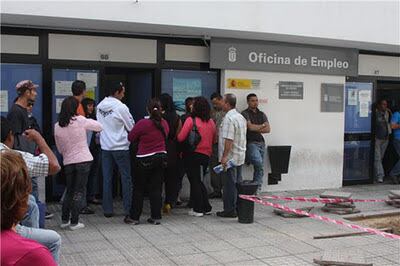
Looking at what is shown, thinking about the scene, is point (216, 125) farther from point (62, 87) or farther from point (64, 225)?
point (64, 225)

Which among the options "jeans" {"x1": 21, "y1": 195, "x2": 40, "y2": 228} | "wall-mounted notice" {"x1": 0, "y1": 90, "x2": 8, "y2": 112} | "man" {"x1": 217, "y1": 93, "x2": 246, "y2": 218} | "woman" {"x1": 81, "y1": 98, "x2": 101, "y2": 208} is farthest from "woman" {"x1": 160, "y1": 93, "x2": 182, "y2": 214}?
"jeans" {"x1": 21, "y1": 195, "x2": 40, "y2": 228}

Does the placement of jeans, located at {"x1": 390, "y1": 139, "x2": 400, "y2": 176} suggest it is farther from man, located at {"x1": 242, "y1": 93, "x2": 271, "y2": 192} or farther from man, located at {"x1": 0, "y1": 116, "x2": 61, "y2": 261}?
man, located at {"x1": 0, "y1": 116, "x2": 61, "y2": 261}

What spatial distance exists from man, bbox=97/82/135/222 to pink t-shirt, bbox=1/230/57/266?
4.88 metres

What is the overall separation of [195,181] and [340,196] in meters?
2.33

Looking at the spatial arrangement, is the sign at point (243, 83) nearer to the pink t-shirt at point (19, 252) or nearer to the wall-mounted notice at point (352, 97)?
the wall-mounted notice at point (352, 97)

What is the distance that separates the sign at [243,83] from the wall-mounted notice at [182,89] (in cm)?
55

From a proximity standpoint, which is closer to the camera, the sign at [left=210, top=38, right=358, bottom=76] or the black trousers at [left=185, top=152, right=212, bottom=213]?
the black trousers at [left=185, top=152, right=212, bottom=213]

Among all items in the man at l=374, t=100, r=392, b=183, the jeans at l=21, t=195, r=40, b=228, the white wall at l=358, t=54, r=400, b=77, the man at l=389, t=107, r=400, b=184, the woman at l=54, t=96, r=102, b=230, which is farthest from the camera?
the man at l=389, t=107, r=400, b=184

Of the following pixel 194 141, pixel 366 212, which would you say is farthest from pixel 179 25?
pixel 366 212

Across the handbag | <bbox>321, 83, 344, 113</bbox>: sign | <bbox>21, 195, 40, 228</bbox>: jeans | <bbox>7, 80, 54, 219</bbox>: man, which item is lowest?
<bbox>21, 195, 40, 228</bbox>: jeans

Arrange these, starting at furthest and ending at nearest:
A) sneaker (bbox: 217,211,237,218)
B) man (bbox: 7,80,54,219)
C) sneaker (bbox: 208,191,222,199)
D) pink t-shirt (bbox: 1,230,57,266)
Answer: sneaker (bbox: 208,191,222,199), sneaker (bbox: 217,211,237,218), man (bbox: 7,80,54,219), pink t-shirt (bbox: 1,230,57,266)

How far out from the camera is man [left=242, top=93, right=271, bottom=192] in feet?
28.2

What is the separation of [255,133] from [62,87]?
3264mm

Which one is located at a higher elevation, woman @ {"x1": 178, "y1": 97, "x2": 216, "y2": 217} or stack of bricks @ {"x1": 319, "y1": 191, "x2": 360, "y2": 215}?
woman @ {"x1": 178, "y1": 97, "x2": 216, "y2": 217}
